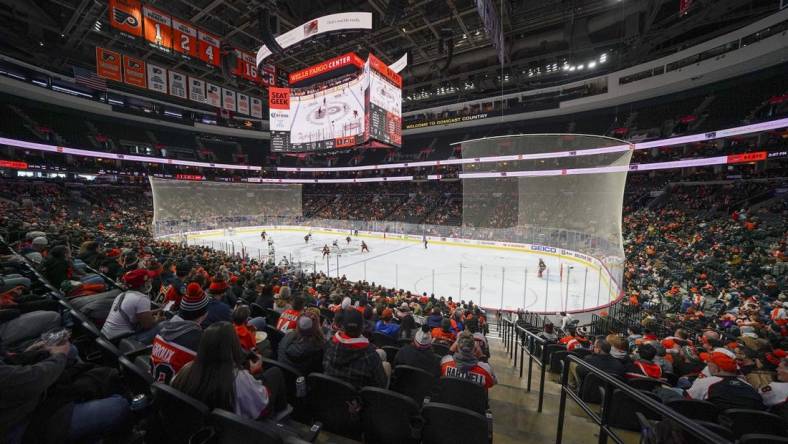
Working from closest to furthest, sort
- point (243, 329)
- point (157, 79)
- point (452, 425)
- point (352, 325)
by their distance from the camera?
point (452, 425)
point (352, 325)
point (243, 329)
point (157, 79)

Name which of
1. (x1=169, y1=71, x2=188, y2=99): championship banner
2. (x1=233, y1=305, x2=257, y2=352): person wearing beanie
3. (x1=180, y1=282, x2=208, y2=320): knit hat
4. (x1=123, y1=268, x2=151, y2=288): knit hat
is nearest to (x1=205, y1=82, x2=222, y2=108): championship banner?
(x1=169, y1=71, x2=188, y2=99): championship banner

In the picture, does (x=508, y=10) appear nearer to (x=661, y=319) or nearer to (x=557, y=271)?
(x=557, y=271)

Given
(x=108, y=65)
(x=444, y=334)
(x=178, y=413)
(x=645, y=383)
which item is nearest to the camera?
(x=178, y=413)

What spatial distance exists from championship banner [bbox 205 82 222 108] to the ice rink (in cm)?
854

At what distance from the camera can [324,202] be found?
49.2 m

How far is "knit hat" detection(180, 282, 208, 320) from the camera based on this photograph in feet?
9.53

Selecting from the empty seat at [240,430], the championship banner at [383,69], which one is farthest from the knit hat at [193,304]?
the championship banner at [383,69]

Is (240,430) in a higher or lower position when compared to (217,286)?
higher

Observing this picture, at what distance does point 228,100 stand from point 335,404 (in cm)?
2062

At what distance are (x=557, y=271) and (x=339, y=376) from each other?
18.7 m

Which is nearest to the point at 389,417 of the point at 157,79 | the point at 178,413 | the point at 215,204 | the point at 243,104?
the point at 178,413

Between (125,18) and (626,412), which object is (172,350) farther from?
(125,18)

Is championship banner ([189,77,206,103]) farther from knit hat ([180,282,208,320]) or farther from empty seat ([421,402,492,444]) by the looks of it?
empty seat ([421,402,492,444])

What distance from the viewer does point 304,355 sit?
2836 mm
